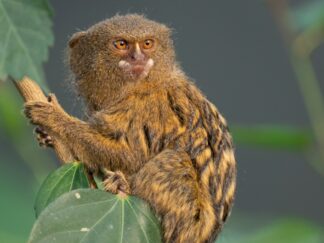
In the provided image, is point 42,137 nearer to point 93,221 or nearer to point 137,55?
point 137,55

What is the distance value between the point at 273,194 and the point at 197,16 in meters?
1.92

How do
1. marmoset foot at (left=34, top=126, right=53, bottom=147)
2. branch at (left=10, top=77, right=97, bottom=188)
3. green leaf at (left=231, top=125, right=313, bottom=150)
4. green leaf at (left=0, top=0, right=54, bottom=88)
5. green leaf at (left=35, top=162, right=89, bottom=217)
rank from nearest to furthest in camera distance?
green leaf at (left=0, top=0, right=54, bottom=88)
green leaf at (left=35, top=162, right=89, bottom=217)
branch at (left=10, top=77, right=97, bottom=188)
marmoset foot at (left=34, top=126, right=53, bottom=147)
green leaf at (left=231, top=125, right=313, bottom=150)

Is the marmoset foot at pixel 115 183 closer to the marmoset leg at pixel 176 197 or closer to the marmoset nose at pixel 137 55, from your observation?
the marmoset leg at pixel 176 197

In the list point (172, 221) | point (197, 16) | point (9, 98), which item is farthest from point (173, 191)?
point (197, 16)

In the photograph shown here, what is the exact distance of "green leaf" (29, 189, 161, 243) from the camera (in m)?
2.38

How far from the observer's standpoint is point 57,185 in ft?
8.85

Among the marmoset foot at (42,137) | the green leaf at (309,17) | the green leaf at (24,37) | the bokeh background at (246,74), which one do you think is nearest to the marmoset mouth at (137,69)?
the marmoset foot at (42,137)

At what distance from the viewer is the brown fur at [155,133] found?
323cm

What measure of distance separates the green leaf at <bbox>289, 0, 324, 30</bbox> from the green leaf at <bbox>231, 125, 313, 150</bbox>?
1.89 ft

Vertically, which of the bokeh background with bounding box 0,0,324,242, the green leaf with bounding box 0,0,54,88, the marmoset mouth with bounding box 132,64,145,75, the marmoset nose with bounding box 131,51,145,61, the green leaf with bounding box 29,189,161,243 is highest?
the green leaf with bounding box 0,0,54,88

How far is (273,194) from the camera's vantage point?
26.2 feet

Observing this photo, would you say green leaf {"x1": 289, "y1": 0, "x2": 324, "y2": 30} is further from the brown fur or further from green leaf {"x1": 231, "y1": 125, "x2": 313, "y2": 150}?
the brown fur

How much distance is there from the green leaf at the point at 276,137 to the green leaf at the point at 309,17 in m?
0.58

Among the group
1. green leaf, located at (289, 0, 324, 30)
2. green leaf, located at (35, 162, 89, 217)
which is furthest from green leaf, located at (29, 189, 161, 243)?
green leaf, located at (289, 0, 324, 30)
